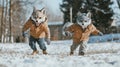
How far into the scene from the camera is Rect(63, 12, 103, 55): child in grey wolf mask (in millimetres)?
15779

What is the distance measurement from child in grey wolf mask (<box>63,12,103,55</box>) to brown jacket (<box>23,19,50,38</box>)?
2.39ft

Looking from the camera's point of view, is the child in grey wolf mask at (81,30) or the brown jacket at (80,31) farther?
the brown jacket at (80,31)

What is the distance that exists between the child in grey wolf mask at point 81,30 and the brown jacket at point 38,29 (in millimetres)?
729

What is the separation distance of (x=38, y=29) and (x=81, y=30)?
5.61 ft

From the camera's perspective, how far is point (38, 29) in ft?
54.3

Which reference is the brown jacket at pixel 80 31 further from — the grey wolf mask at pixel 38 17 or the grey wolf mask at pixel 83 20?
the grey wolf mask at pixel 38 17

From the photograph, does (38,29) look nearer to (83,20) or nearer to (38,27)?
(38,27)

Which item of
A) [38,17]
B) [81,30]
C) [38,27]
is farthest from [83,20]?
[38,27]

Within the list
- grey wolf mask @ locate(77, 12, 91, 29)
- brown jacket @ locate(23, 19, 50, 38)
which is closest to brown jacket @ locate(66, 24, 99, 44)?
grey wolf mask @ locate(77, 12, 91, 29)

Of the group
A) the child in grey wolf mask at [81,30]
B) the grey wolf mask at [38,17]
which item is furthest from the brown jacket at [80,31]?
the grey wolf mask at [38,17]

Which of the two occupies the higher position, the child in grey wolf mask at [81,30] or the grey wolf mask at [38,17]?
the grey wolf mask at [38,17]

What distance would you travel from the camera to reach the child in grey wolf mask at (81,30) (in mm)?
15779

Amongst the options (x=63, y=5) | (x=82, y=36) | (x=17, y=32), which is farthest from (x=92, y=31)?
(x=17, y=32)

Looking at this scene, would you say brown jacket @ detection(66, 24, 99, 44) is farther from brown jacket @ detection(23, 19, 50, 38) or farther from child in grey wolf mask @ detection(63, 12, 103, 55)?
brown jacket @ detection(23, 19, 50, 38)
